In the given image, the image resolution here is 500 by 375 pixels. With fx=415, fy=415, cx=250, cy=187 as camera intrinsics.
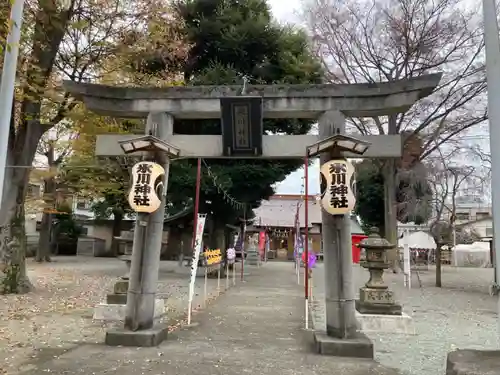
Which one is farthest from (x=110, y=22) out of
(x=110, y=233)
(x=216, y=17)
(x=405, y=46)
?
(x=110, y=233)

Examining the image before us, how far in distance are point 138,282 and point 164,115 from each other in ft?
10.1

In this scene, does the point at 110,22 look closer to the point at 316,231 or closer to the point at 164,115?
the point at 164,115

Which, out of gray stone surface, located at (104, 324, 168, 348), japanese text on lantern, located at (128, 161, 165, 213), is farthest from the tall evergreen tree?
gray stone surface, located at (104, 324, 168, 348)

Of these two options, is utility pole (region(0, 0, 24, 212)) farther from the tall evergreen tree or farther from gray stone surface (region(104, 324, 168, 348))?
the tall evergreen tree

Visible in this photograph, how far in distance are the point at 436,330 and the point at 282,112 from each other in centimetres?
591

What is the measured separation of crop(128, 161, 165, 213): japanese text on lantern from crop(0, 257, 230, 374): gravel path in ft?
7.97

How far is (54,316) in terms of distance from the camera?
9.36m

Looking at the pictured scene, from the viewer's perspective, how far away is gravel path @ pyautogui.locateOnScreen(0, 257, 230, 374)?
252 inches

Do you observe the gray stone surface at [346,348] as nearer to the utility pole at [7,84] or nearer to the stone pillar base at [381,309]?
the stone pillar base at [381,309]

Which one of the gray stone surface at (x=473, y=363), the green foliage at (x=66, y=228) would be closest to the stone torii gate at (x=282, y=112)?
the gray stone surface at (x=473, y=363)

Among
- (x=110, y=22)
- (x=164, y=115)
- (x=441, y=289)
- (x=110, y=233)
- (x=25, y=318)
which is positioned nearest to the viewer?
(x=164, y=115)

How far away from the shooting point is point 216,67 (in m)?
→ 17.8

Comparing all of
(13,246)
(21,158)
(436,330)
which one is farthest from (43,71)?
(436,330)

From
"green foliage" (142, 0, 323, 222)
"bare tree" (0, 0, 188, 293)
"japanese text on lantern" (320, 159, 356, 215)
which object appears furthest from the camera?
"green foliage" (142, 0, 323, 222)
